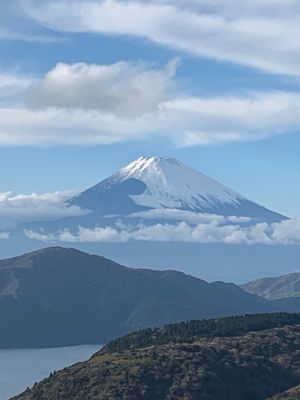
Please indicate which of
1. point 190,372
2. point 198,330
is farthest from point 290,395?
point 198,330

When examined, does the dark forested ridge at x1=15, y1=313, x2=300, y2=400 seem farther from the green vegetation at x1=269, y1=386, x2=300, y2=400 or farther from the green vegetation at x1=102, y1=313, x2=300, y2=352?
the green vegetation at x1=102, y1=313, x2=300, y2=352

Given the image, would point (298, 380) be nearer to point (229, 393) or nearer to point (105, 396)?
point (229, 393)

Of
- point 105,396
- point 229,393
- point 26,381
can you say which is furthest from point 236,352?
point 26,381

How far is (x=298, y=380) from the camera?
98.2m

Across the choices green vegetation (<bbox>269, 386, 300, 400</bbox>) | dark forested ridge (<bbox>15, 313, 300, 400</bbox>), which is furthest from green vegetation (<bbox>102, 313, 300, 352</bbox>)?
green vegetation (<bbox>269, 386, 300, 400</bbox>)

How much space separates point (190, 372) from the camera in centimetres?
9556

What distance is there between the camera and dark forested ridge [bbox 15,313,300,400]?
303 feet

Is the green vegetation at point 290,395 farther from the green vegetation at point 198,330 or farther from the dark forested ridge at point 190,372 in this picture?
the green vegetation at point 198,330

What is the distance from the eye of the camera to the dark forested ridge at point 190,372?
3642 inches

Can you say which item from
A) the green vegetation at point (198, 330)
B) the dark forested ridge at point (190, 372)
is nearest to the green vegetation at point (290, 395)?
the dark forested ridge at point (190, 372)

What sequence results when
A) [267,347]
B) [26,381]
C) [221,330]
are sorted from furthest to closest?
[26,381], [221,330], [267,347]

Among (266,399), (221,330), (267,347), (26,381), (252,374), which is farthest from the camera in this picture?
(26,381)

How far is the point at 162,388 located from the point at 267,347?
58.6ft

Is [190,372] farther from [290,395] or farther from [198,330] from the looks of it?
[198,330]
